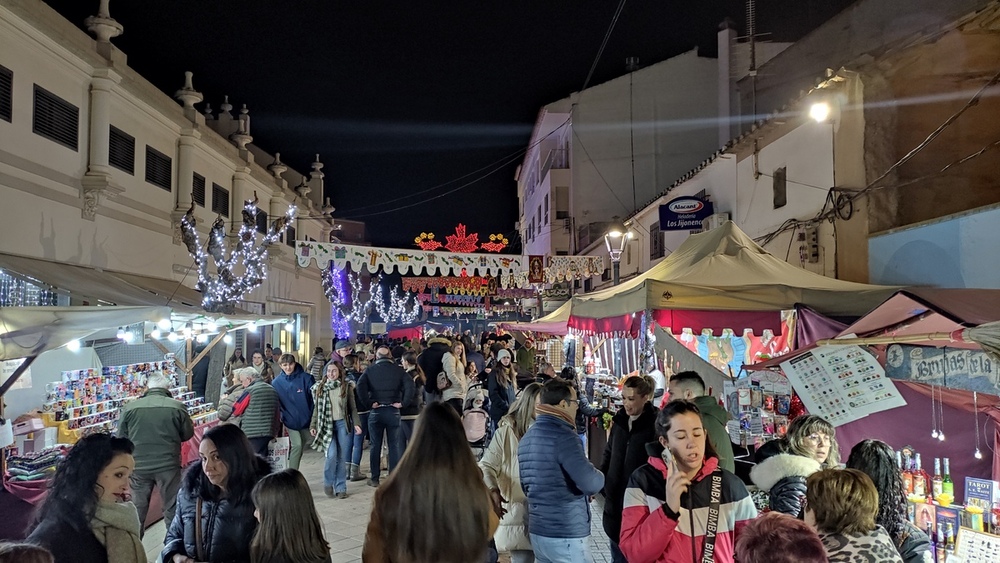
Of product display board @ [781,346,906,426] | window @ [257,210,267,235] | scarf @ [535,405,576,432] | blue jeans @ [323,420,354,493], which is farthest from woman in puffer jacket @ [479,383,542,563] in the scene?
window @ [257,210,267,235]

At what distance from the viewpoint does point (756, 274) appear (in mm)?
8477

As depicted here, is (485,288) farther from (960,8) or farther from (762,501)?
(762,501)

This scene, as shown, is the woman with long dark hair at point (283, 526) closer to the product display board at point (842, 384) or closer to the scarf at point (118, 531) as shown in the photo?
the scarf at point (118, 531)

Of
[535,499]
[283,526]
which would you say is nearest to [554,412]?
[535,499]

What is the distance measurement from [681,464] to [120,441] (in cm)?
Answer: 286

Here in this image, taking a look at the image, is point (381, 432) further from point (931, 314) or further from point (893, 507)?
point (893, 507)

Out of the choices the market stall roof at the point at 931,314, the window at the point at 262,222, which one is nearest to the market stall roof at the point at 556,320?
the market stall roof at the point at 931,314

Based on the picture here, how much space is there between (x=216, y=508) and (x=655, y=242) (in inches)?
687

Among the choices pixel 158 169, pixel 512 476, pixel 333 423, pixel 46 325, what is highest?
pixel 158 169

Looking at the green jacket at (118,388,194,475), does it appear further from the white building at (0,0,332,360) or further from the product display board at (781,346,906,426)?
the product display board at (781,346,906,426)

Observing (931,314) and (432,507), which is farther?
(931,314)

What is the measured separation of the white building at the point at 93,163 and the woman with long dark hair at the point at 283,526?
8571mm

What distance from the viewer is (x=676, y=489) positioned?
3.06 m

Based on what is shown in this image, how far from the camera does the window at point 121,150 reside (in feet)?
47.0
